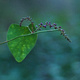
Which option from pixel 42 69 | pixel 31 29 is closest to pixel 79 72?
pixel 42 69

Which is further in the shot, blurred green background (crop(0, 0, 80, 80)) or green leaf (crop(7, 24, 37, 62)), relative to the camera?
blurred green background (crop(0, 0, 80, 80))

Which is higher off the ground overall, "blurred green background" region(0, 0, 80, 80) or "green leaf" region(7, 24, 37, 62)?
"green leaf" region(7, 24, 37, 62)

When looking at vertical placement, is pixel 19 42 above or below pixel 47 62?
above

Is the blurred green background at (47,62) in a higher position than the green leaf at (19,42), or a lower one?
lower

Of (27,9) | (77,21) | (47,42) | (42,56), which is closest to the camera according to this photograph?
(42,56)

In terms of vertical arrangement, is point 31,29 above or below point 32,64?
above

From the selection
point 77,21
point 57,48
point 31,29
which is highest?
point 31,29

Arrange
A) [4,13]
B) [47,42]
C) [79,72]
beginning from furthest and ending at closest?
1. [4,13]
2. [47,42]
3. [79,72]

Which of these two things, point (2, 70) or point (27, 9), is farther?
point (27, 9)

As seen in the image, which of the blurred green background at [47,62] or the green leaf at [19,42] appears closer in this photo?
the green leaf at [19,42]

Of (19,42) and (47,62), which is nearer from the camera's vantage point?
(19,42)

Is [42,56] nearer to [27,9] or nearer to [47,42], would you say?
[47,42]
